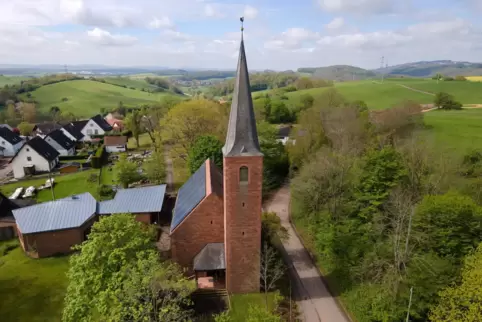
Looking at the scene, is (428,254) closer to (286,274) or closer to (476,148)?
(286,274)

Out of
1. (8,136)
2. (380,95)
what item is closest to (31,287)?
(8,136)

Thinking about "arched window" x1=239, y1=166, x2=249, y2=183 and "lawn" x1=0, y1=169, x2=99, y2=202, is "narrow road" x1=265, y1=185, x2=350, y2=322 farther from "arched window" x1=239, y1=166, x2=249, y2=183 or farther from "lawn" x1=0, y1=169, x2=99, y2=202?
"lawn" x1=0, y1=169, x2=99, y2=202

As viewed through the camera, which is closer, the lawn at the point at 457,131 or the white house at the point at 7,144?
the lawn at the point at 457,131

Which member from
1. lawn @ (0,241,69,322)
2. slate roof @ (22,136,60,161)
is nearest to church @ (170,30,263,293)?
lawn @ (0,241,69,322)

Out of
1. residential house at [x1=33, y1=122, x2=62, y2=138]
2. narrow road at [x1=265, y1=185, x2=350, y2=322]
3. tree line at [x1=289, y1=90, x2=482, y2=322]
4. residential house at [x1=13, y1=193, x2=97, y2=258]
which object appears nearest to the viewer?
tree line at [x1=289, y1=90, x2=482, y2=322]

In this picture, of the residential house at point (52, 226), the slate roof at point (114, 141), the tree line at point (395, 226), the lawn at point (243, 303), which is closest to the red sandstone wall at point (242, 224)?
the lawn at point (243, 303)

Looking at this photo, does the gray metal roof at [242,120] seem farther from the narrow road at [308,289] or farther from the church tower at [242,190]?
the narrow road at [308,289]
